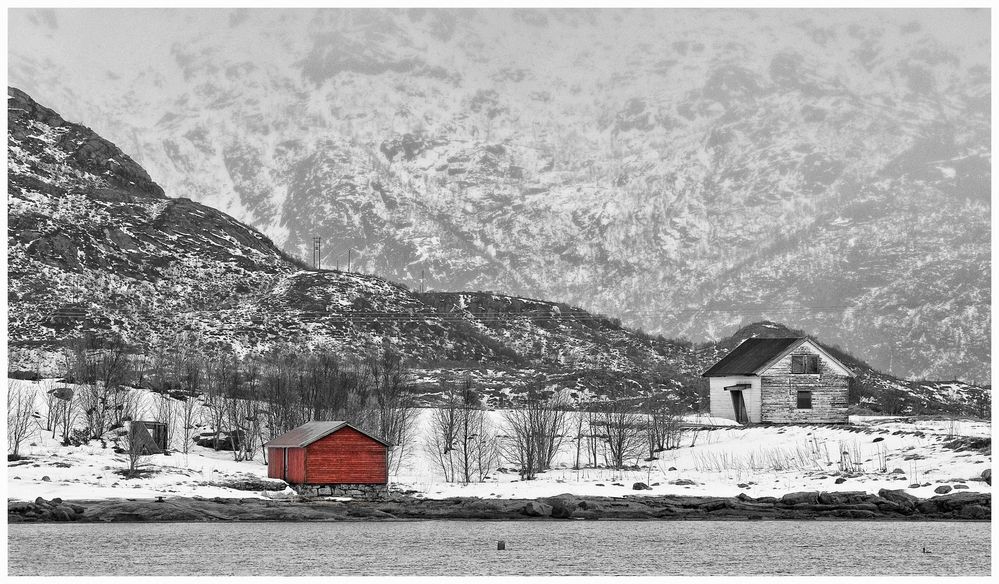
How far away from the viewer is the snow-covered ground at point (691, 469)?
66188 mm

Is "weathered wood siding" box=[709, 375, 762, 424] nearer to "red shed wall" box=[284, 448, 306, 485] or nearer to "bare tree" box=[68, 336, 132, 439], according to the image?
"red shed wall" box=[284, 448, 306, 485]

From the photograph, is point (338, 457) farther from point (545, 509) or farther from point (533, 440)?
point (533, 440)

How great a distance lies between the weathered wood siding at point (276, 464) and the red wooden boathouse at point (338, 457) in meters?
2.06

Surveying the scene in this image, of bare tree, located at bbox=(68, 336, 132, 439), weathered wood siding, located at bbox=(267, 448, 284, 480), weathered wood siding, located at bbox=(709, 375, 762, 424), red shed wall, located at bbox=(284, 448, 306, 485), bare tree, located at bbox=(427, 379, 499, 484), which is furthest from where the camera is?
weathered wood siding, located at bbox=(709, 375, 762, 424)

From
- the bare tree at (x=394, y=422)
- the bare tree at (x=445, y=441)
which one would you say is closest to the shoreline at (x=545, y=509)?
the bare tree at (x=445, y=441)

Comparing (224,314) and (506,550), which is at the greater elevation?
(224,314)

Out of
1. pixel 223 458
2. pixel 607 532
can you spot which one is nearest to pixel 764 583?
pixel 607 532

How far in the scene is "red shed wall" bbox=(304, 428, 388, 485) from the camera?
7162 centimetres

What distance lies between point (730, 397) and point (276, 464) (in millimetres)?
36092

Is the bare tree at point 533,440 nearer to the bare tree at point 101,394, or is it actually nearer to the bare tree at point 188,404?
the bare tree at point 188,404

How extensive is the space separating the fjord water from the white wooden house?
35.3m

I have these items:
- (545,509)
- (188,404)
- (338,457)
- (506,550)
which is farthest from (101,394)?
(506,550)

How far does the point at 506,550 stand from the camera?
4962 cm

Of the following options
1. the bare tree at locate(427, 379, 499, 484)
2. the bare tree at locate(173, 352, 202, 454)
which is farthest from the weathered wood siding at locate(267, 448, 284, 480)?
the bare tree at locate(427, 379, 499, 484)
